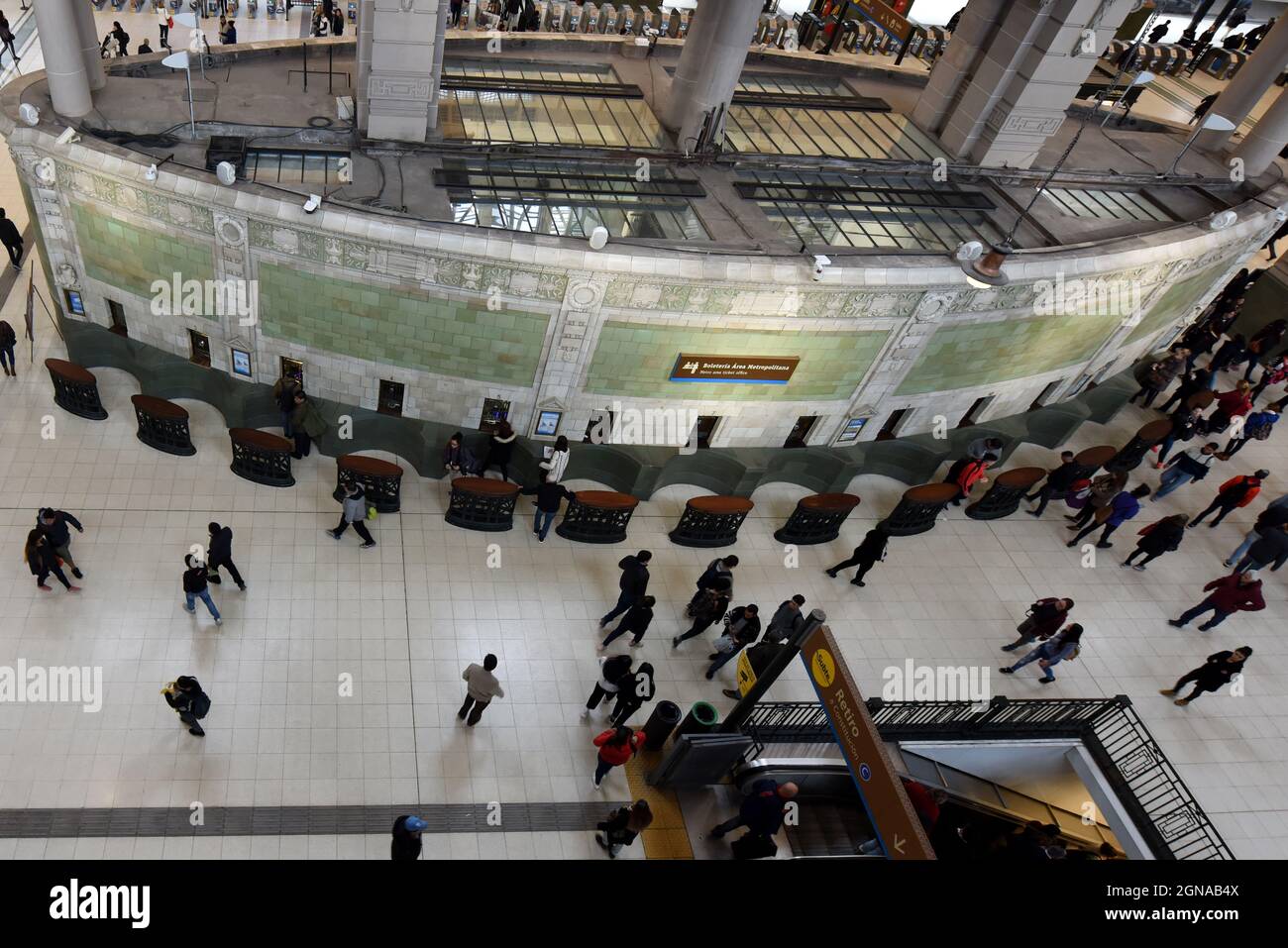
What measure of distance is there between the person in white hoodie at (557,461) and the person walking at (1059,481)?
9.01 m

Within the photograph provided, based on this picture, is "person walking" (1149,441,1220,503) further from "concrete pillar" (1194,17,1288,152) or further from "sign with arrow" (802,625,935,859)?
"sign with arrow" (802,625,935,859)

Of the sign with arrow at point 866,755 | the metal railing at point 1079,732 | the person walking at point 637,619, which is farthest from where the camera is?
the person walking at point 637,619

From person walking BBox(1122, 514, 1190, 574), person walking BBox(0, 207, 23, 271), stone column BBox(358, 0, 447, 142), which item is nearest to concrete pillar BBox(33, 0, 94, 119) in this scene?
stone column BBox(358, 0, 447, 142)

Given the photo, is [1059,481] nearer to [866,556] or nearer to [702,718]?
[866,556]

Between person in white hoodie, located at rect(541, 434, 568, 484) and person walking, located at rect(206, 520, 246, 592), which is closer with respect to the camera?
person walking, located at rect(206, 520, 246, 592)

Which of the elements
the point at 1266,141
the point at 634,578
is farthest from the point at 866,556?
the point at 1266,141

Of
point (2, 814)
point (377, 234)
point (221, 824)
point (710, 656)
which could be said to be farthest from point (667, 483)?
point (2, 814)

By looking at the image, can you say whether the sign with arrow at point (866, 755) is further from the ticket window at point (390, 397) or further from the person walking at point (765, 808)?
the ticket window at point (390, 397)

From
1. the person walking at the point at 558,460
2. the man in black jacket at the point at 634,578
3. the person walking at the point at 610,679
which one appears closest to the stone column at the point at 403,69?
the person walking at the point at 558,460

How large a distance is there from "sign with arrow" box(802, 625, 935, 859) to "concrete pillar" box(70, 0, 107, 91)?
12.7 m

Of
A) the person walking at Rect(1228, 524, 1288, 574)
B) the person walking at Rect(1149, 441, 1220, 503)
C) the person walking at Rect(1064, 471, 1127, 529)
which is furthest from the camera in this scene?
the person walking at Rect(1149, 441, 1220, 503)

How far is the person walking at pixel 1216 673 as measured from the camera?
12.5m

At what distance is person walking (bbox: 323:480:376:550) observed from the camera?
12070 millimetres

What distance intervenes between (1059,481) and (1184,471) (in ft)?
9.09
